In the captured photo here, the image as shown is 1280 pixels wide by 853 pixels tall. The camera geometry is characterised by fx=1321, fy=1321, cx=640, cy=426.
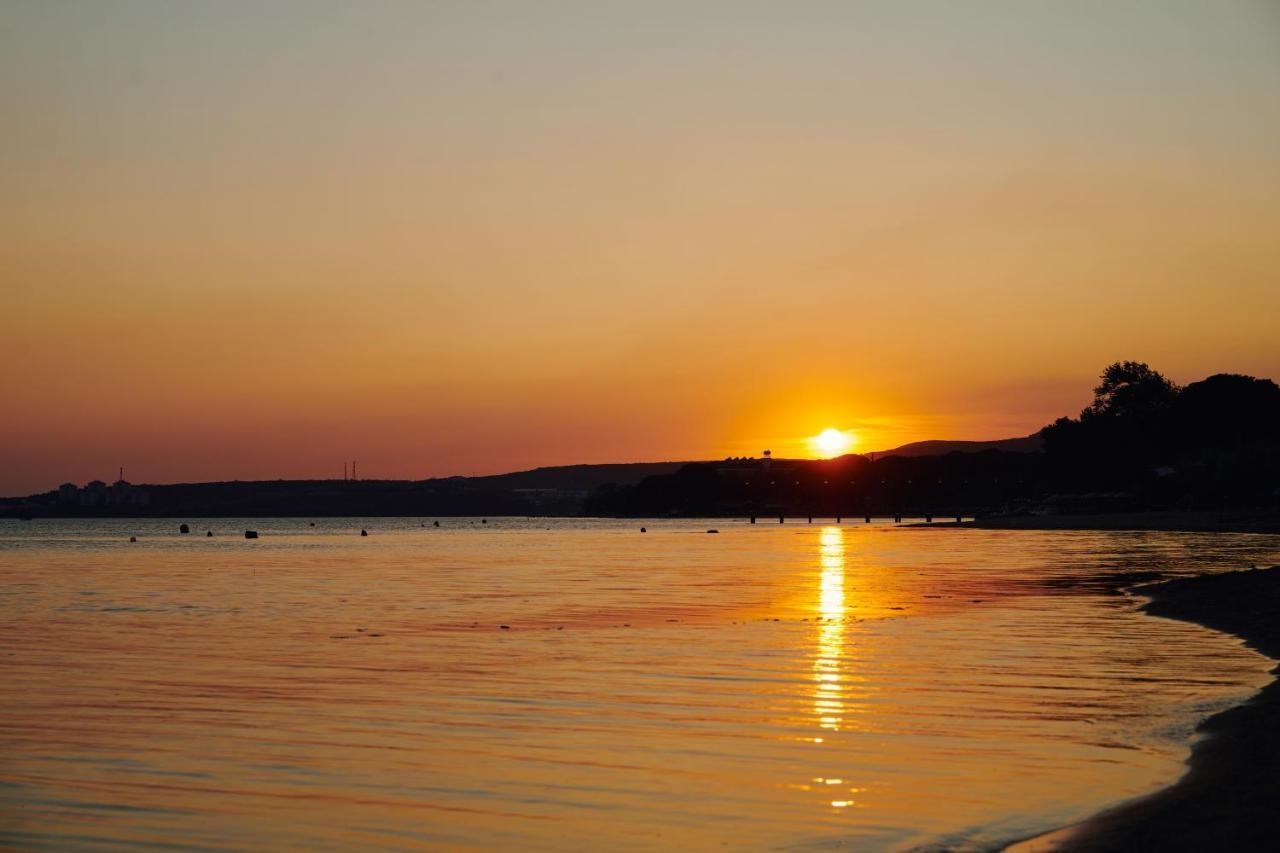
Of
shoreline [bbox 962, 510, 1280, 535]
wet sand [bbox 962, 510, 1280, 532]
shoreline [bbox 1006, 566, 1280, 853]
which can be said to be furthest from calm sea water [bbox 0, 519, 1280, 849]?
shoreline [bbox 962, 510, 1280, 535]

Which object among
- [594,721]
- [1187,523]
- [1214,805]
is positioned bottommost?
[594,721]

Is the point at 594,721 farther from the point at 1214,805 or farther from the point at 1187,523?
the point at 1187,523

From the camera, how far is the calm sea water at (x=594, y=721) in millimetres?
13195

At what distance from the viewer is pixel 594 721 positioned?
62.9 feet

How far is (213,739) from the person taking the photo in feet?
58.4

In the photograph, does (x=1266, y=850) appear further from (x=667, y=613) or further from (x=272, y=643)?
(x=667, y=613)

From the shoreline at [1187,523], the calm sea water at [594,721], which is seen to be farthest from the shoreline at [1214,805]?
the shoreline at [1187,523]

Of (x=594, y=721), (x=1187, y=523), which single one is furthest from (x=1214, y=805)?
(x=1187, y=523)

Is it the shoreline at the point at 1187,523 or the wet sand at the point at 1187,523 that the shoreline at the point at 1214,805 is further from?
the shoreline at the point at 1187,523

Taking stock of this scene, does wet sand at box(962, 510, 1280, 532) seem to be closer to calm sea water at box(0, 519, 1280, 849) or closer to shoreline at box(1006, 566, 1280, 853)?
calm sea water at box(0, 519, 1280, 849)

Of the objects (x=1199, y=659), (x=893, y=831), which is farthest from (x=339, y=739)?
(x=1199, y=659)

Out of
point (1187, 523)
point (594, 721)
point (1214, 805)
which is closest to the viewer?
point (1214, 805)

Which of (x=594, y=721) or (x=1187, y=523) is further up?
(x=1187, y=523)

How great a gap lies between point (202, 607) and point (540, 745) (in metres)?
30.1
